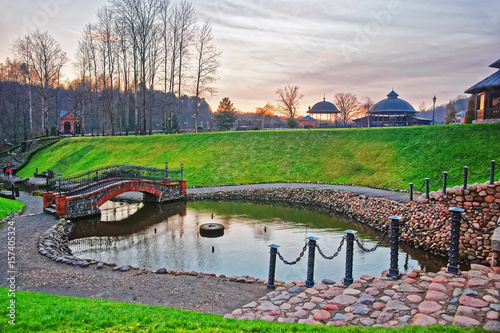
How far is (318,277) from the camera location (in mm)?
11070

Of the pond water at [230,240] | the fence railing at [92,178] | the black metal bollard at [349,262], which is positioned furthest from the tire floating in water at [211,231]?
the fence railing at [92,178]

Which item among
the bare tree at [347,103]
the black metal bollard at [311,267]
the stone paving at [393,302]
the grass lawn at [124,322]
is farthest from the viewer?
the bare tree at [347,103]

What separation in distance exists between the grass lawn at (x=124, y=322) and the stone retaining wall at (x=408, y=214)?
5.24 m

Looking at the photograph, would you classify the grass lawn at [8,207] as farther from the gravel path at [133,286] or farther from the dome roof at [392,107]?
the dome roof at [392,107]

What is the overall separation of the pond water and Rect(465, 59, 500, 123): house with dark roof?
18072 millimetres

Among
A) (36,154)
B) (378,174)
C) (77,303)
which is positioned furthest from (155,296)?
(36,154)

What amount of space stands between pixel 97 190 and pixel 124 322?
15.3m

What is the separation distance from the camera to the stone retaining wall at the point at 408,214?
12.4 meters

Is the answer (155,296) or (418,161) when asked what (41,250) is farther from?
(418,161)

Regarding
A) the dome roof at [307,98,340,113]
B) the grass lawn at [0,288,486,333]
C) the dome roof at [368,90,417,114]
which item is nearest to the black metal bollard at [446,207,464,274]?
the grass lawn at [0,288,486,333]

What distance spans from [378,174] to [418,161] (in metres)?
3.16

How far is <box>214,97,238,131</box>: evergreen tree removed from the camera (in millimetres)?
56062

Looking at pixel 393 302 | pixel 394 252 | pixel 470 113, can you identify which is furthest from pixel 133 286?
pixel 470 113

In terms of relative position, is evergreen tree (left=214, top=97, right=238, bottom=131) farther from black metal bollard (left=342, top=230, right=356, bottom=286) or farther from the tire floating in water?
black metal bollard (left=342, top=230, right=356, bottom=286)
